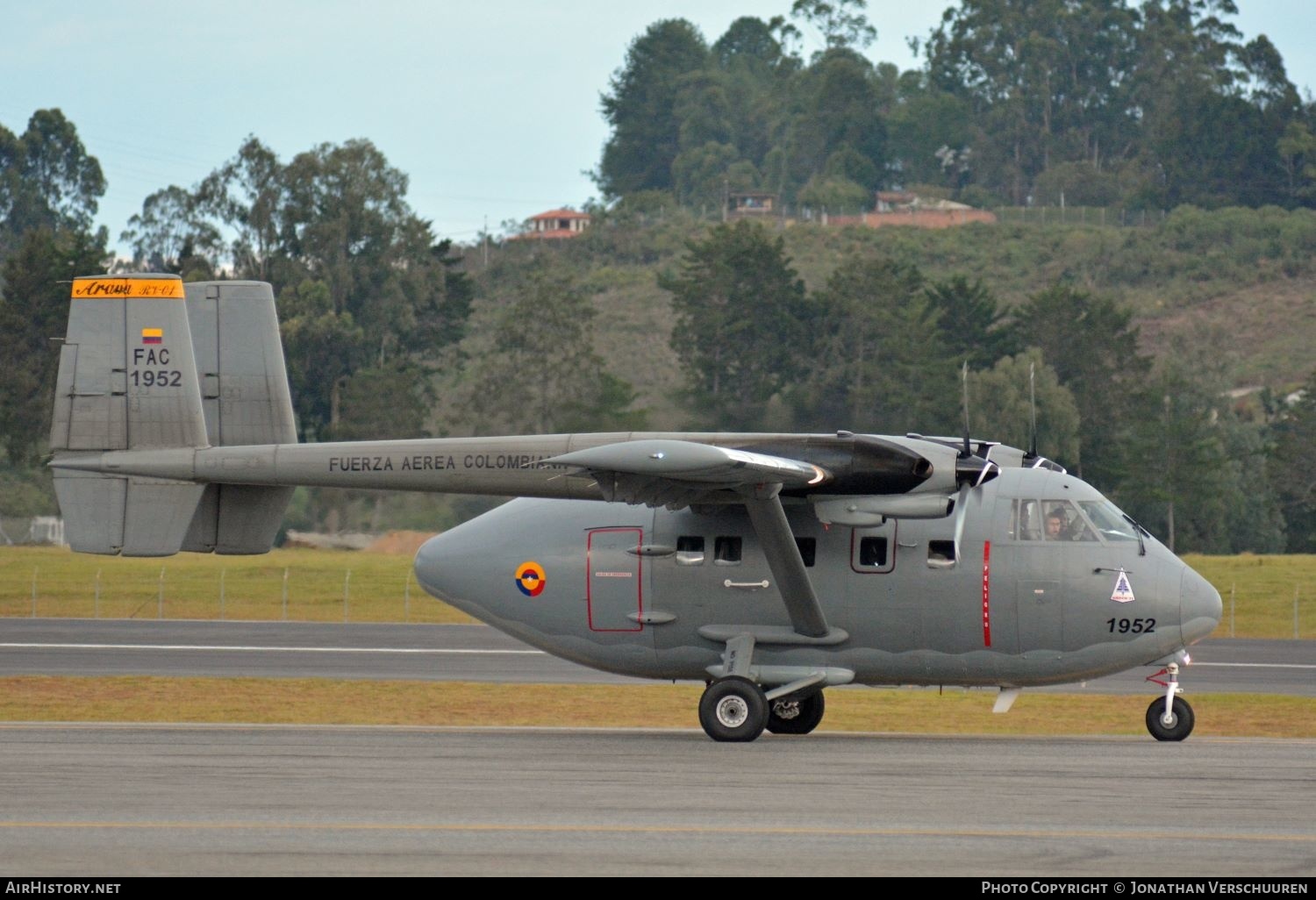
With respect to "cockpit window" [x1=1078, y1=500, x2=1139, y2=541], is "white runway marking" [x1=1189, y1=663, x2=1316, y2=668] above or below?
below

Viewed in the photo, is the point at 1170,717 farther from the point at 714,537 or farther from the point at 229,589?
the point at 229,589

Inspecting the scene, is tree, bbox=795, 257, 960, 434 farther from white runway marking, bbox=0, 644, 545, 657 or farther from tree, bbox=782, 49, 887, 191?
tree, bbox=782, 49, 887, 191

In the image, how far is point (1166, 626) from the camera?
62.3 feet

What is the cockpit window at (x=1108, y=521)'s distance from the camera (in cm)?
1941

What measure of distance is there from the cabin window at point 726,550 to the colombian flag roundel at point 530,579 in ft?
7.17

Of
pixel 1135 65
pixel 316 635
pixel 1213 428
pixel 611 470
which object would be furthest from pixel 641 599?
pixel 1135 65

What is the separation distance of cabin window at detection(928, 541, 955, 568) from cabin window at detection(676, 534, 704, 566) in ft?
8.82

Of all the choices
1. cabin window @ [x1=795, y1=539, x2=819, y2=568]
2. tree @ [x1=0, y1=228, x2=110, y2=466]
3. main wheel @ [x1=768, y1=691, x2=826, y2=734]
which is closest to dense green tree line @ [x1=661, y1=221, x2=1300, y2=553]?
main wheel @ [x1=768, y1=691, x2=826, y2=734]

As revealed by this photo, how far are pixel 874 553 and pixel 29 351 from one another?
194ft

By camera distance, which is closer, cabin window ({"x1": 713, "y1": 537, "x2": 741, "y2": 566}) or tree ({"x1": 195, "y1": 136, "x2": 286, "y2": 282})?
cabin window ({"x1": 713, "y1": 537, "x2": 741, "y2": 566})

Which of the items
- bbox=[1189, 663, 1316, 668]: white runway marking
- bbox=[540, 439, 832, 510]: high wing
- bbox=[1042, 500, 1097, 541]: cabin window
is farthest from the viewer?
bbox=[1189, 663, 1316, 668]: white runway marking

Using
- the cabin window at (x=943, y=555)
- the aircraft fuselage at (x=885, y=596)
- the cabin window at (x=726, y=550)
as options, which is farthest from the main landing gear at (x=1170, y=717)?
the cabin window at (x=726, y=550)

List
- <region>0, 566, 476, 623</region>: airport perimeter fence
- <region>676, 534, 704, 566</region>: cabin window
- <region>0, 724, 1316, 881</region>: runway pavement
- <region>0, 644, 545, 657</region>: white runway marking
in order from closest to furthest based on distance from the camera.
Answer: <region>0, 724, 1316, 881</region>: runway pavement, <region>676, 534, 704, 566</region>: cabin window, <region>0, 644, 545, 657</region>: white runway marking, <region>0, 566, 476, 623</region>: airport perimeter fence

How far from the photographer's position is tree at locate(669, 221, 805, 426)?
39.6m
